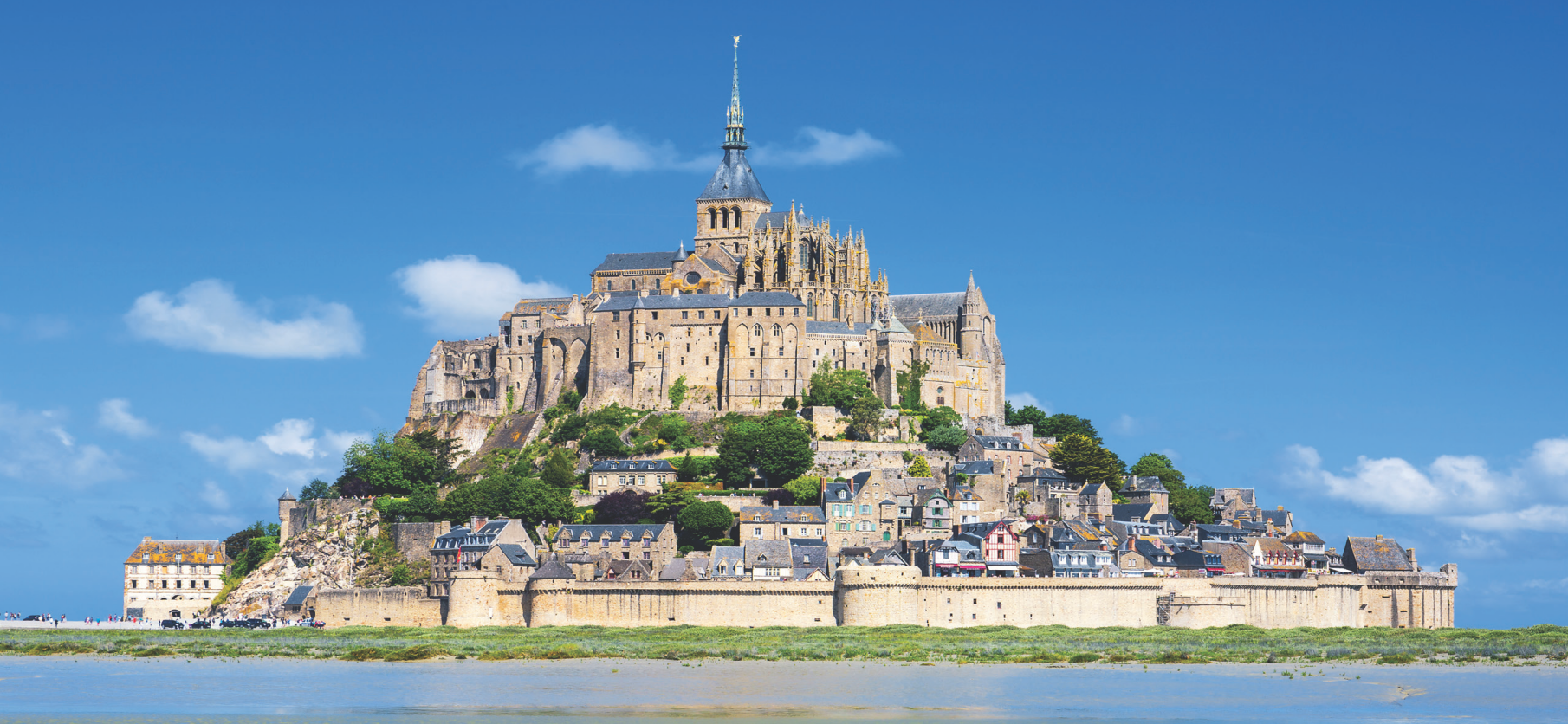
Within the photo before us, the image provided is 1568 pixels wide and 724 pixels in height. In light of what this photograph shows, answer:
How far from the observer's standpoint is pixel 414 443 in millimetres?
102500

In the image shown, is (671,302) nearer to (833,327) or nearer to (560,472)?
(833,327)

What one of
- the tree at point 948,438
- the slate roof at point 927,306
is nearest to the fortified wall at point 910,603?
the tree at point 948,438

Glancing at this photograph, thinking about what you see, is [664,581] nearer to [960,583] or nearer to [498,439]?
[960,583]

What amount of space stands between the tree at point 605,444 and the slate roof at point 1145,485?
26.3 m

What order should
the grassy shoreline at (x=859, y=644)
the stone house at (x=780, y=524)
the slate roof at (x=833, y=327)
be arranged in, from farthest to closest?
the slate roof at (x=833, y=327) → the stone house at (x=780, y=524) → the grassy shoreline at (x=859, y=644)

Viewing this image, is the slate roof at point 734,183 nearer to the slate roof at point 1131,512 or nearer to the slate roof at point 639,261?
the slate roof at point 639,261

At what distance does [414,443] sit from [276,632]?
2296 cm

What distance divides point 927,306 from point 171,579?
151 feet

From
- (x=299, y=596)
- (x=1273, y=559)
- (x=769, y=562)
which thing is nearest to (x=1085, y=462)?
(x=1273, y=559)

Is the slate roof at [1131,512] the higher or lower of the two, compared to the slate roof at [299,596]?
higher

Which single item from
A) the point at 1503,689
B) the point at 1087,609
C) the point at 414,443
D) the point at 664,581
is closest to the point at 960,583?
the point at 1087,609

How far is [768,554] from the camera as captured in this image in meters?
80.1

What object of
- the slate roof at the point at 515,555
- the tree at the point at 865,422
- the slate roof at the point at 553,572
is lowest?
the slate roof at the point at 553,572

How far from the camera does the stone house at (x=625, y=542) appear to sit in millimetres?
84375
